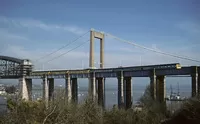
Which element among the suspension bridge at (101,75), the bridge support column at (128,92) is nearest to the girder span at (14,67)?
the suspension bridge at (101,75)

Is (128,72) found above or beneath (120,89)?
above

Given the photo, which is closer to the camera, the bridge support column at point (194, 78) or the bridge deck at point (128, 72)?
Result: the bridge support column at point (194, 78)

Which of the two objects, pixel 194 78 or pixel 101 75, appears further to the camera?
pixel 101 75

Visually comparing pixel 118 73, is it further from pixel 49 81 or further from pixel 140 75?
pixel 49 81

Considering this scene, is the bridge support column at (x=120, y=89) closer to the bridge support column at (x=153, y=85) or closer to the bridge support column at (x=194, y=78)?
the bridge support column at (x=153, y=85)

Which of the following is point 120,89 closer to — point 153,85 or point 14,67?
point 153,85

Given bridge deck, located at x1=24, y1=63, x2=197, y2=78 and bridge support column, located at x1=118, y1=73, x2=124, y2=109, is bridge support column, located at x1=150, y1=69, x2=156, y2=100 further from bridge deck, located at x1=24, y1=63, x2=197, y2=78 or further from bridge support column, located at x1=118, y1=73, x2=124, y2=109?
bridge support column, located at x1=118, y1=73, x2=124, y2=109

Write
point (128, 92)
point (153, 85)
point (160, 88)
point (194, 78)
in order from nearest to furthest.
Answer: point (194, 78)
point (153, 85)
point (160, 88)
point (128, 92)

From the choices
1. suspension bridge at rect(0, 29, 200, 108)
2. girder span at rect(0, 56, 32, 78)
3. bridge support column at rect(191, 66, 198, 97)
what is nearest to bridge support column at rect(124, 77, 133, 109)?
suspension bridge at rect(0, 29, 200, 108)

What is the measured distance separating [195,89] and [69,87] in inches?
1532

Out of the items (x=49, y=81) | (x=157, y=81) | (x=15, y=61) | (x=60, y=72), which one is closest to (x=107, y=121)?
Result: (x=157, y=81)

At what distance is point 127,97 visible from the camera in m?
62.6

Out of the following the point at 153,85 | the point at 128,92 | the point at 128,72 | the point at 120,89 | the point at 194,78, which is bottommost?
the point at 128,92

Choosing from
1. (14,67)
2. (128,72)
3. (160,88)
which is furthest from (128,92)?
(14,67)
